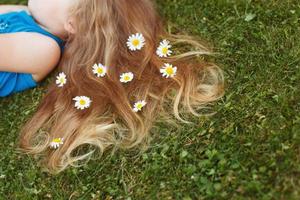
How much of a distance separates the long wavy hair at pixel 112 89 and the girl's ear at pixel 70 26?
0.16 feet

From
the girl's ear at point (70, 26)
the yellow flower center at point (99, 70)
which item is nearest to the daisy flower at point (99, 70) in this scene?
the yellow flower center at point (99, 70)

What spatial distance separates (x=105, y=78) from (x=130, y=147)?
578 millimetres

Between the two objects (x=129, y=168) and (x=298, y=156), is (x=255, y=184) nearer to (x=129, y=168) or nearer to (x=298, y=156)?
(x=298, y=156)

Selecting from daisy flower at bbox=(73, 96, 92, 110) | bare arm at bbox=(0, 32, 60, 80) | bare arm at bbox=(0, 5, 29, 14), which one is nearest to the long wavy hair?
daisy flower at bbox=(73, 96, 92, 110)

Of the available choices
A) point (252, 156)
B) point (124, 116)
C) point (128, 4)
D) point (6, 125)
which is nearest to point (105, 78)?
point (124, 116)

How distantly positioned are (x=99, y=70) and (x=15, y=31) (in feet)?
2.68

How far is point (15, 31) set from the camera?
4.05m

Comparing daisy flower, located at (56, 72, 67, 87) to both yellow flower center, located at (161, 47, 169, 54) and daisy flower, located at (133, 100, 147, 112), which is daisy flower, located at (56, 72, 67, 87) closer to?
daisy flower, located at (133, 100, 147, 112)

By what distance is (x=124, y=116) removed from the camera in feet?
11.8

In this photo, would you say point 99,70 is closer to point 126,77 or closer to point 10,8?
point 126,77

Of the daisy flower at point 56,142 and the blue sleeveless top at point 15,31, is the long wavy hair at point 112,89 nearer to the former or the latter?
the daisy flower at point 56,142

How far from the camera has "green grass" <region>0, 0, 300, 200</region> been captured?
2998 millimetres

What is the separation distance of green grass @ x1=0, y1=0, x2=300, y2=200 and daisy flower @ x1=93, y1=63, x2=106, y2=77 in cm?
60

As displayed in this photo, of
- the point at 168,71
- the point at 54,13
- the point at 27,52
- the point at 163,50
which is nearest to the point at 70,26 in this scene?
the point at 54,13
